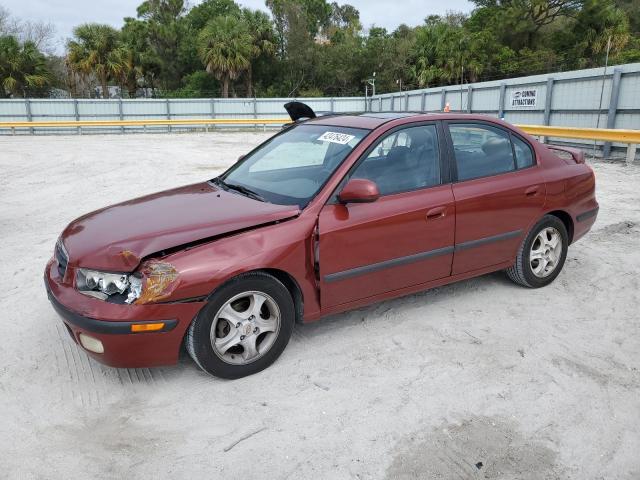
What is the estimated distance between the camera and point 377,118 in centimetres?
397

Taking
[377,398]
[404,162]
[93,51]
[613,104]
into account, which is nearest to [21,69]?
[93,51]

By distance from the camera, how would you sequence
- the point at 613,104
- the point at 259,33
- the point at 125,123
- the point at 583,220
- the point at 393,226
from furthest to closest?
the point at 259,33 → the point at 125,123 → the point at 613,104 → the point at 583,220 → the point at 393,226

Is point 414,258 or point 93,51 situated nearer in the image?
point 414,258

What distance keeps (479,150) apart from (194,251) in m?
2.47

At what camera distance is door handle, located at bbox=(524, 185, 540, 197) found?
14.1 feet

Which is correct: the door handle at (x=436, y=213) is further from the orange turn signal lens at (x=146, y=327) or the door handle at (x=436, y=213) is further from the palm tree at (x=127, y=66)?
the palm tree at (x=127, y=66)

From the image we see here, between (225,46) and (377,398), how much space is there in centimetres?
3999

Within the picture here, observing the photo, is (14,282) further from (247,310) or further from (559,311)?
(559,311)

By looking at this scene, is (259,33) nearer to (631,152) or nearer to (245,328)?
(631,152)

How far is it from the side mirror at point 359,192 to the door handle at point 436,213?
0.58 meters

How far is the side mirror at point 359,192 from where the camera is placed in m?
3.31

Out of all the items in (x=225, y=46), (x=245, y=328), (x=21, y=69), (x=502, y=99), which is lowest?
(x=245, y=328)

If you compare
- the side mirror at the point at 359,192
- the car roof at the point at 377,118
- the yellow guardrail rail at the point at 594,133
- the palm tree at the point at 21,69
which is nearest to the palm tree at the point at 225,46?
the palm tree at the point at 21,69

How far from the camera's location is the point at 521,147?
444 cm
